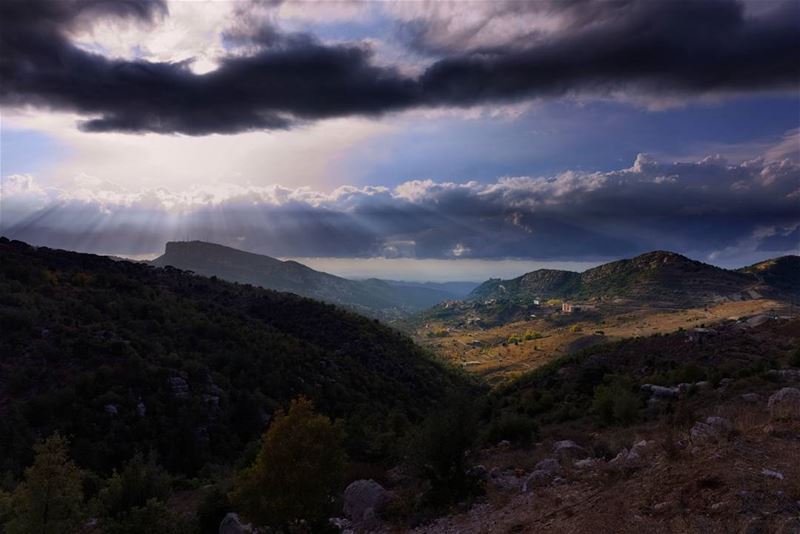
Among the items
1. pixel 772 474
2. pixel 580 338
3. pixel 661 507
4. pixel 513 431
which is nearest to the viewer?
pixel 661 507

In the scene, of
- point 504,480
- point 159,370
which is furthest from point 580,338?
point 504,480

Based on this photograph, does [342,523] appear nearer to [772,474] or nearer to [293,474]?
[293,474]

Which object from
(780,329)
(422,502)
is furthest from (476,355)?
(422,502)

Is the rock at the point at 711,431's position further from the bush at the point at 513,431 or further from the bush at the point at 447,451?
the bush at the point at 513,431

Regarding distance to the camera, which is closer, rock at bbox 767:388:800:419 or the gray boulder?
the gray boulder

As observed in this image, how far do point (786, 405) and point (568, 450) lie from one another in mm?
9211

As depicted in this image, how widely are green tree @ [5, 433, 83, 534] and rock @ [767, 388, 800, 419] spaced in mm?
26511

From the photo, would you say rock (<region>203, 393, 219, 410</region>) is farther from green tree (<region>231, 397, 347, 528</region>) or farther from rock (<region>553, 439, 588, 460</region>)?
rock (<region>553, 439, 588, 460</region>)

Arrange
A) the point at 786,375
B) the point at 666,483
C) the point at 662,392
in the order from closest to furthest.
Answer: the point at 666,483
the point at 786,375
the point at 662,392

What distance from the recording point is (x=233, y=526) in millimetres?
18906

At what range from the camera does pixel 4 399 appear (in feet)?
128

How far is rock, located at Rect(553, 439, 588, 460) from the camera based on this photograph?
20.8 metres

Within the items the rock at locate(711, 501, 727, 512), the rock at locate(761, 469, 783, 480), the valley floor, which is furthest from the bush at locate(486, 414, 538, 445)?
the valley floor

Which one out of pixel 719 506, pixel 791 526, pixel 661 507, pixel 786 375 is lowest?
pixel 661 507
